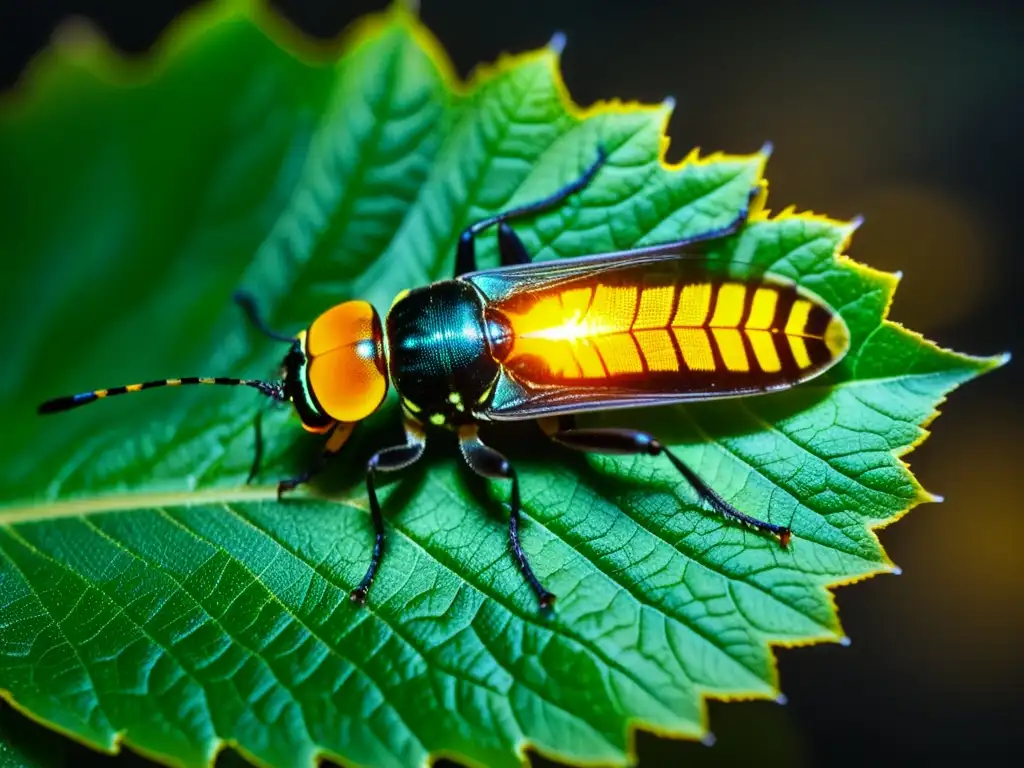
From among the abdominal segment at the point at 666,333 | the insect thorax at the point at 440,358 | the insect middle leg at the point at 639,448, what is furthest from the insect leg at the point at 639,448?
the insect thorax at the point at 440,358

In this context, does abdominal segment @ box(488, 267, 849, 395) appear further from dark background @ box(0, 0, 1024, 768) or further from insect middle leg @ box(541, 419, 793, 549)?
dark background @ box(0, 0, 1024, 768)

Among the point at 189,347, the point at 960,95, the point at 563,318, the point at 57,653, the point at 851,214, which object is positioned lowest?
the point at 57,653

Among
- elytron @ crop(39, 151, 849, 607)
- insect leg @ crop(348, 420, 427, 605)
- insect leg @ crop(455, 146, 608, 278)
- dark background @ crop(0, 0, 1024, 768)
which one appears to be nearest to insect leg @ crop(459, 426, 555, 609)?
elytron @ crop(39, 151, 849, 607)

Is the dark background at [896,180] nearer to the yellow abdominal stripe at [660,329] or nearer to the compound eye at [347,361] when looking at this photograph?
the yellow abdominal stripe at [660,329]

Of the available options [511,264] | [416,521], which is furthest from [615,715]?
[511,264]

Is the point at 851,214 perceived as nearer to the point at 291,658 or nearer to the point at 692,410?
the point at 692,410
